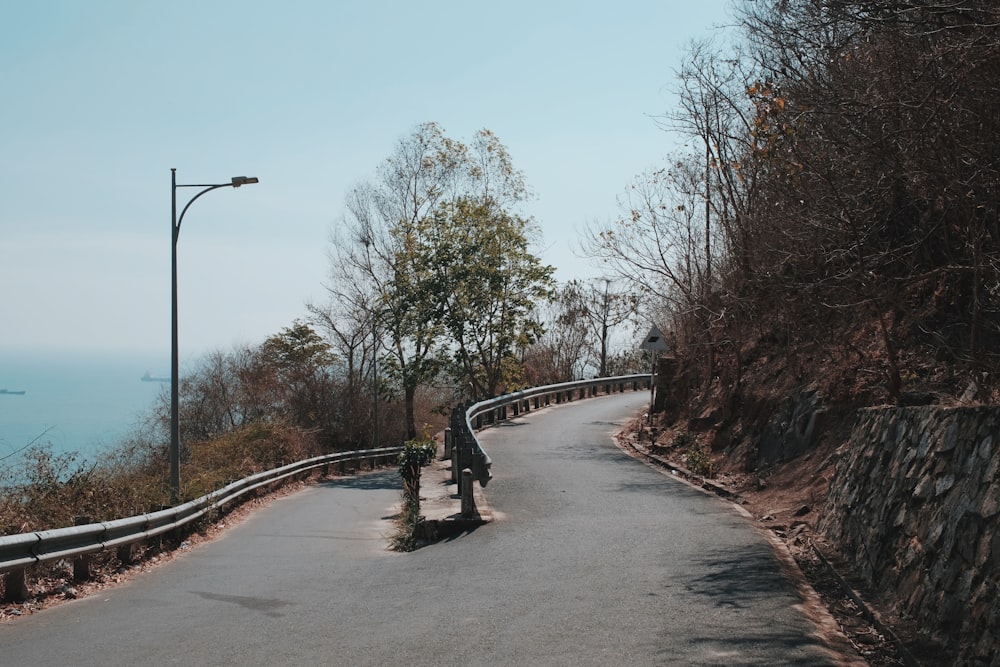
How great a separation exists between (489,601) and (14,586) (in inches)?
210

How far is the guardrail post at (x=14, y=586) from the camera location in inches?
424

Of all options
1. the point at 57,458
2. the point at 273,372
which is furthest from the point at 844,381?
the point at 273,372

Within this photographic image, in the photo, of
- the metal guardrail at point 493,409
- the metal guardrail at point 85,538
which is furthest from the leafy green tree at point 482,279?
the metal guardrail at point 85,538

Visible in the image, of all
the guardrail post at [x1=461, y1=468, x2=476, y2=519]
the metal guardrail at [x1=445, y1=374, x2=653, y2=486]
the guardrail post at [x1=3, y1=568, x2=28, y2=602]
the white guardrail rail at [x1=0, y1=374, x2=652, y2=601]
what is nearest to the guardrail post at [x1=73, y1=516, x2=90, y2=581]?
the white guardrail rail at [x1=0, y1=374, x2=652, y2=601]

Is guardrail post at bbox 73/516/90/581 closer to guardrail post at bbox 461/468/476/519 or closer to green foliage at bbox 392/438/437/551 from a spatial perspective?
green foliage at bbox 392/438/437/551

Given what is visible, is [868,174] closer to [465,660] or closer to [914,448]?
[914,448]

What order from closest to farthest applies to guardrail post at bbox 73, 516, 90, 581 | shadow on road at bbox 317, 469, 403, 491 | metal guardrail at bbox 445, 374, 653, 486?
guardrail post at bbox 73, 516, 90, 581
metal guardrail at bbox 445, 374, 653, 486
shadow on road at bbox 317, 469, 403, 491

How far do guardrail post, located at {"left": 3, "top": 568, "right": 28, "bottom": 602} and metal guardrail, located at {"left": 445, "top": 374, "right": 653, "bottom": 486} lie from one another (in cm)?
796

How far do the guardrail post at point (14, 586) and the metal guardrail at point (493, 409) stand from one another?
7963 mm

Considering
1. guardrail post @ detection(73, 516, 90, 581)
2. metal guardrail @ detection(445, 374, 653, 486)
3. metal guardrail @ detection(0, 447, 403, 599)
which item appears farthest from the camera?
metal guardrail @ detection(445, 374, 653, 486)

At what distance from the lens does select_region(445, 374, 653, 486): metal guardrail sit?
17.9 metres

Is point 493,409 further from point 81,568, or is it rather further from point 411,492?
point 81,568

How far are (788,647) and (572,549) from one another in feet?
18.0

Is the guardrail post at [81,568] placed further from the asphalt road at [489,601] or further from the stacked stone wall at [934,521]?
the stacked stone wall at [934,521]
